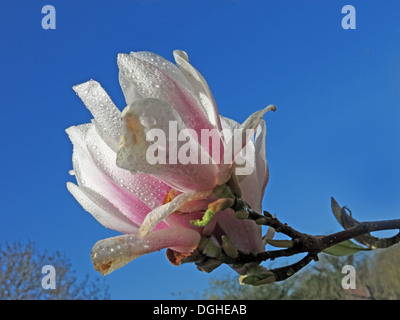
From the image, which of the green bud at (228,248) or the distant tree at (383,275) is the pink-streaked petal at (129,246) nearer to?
the green bud at (228,248)

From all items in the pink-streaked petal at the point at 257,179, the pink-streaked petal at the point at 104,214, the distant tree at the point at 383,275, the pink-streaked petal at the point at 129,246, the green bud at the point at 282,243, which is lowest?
the pink-streaked petal at the point at 129,246

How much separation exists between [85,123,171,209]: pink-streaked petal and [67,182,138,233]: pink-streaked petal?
3 cm

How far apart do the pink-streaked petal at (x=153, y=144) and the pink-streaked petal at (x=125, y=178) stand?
0.11 ft

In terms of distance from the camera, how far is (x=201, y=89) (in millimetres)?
406

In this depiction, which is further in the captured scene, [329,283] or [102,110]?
[329,283]

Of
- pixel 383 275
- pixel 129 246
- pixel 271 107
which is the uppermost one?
pixel 383 275

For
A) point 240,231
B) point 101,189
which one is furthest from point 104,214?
point 240,231

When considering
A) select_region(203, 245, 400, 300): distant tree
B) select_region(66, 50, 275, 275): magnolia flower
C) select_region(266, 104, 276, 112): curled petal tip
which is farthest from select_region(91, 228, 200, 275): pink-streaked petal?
select_region(203, 245, 400, 300): distant tree

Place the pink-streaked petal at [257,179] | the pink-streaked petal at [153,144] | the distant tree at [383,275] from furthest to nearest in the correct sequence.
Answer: the distant tree at [383,275] → the pink-streaked petal at [257,179] → the pink-streaked petal at [153,144]

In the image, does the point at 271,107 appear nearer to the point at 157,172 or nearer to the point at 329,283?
the point at 157,172

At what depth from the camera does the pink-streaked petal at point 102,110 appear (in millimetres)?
380

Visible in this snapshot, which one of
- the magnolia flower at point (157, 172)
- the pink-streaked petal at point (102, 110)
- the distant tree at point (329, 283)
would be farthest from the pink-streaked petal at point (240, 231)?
the distant tree at point (329, 283)

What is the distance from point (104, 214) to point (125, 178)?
5 centimetres

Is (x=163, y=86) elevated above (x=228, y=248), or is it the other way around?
(x=163, y=86)
